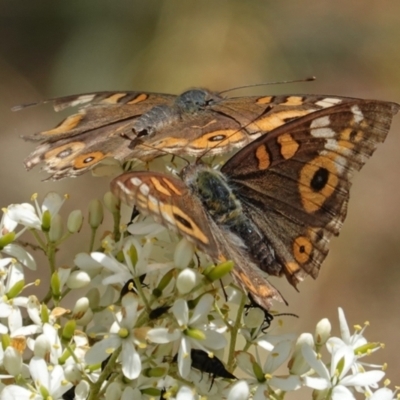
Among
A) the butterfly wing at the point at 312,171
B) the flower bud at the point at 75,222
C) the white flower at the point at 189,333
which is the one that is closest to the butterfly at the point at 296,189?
the butterfly wing at the point at 312,171

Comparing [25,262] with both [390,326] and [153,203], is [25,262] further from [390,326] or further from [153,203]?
[390,326]

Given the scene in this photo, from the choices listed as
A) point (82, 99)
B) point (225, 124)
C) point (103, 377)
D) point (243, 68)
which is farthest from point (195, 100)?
point (243, 68)

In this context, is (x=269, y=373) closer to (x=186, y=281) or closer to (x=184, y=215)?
(x=186, y=281)

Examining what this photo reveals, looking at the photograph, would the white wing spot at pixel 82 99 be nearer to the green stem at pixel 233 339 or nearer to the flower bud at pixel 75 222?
the flower bud at pixel 75 222

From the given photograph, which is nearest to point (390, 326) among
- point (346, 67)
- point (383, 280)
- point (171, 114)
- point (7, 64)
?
point (383, 280)

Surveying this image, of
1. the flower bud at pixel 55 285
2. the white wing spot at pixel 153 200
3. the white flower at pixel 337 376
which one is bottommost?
the white flower at pixel 337 376

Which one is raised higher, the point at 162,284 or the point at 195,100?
the point at 195,100

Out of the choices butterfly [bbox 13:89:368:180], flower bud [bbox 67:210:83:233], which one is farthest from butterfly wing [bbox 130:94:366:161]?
flower bud [bbox 67:210:83:233]
